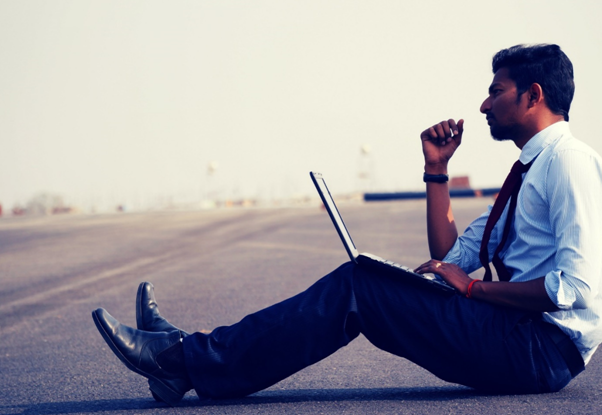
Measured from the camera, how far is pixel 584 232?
283 cm

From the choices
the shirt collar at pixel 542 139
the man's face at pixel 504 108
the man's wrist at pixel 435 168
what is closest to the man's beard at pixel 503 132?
the man's face at pixel 504 108

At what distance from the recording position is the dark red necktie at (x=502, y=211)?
3172mm

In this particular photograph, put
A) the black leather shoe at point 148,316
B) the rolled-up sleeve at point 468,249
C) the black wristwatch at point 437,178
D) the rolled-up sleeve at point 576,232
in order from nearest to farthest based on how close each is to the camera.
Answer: the rolled-up sleeve at point 576,232 → the black leather shoe at point 148,316 → the rolled-up sleeve at point 468,249 → the black wristwatch at point 437,178

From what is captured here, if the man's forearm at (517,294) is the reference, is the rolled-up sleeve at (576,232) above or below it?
above

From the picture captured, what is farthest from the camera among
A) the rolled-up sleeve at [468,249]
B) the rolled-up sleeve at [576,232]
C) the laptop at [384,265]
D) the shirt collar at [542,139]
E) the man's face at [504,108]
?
the rolled-up sleeve at [468,249]

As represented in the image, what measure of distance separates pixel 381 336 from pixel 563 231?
868 millimetres

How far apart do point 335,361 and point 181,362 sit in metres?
1.63

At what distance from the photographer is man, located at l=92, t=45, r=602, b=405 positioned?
9.99 ft

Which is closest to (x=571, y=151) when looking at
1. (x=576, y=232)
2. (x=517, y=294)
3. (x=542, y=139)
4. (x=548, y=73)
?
(x=542, y=139)

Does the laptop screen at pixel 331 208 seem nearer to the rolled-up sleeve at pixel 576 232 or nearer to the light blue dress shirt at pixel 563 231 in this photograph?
the light blue dress shirt at pixel 563 231

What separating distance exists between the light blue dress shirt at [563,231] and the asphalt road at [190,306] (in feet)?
1.34

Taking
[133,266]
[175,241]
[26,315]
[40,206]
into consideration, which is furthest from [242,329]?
[40,206]

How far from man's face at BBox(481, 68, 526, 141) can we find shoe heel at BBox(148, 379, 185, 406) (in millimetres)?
1817

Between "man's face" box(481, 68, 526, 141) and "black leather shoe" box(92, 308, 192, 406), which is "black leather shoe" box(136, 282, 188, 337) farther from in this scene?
"man's face" box(481, 68, 526, 141)
